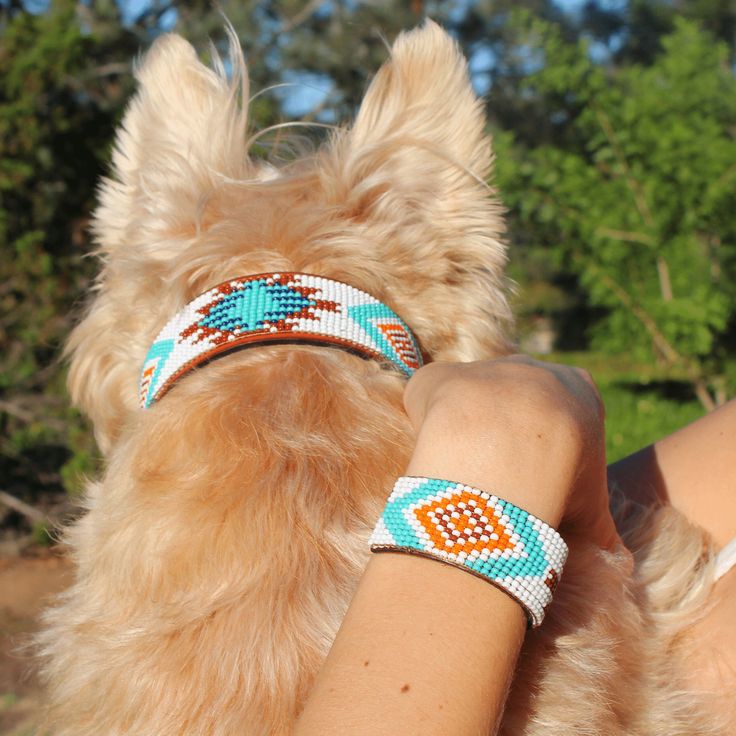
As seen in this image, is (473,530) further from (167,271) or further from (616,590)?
(167,271)

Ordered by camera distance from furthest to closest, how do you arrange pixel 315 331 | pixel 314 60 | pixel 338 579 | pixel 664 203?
pixel 314 60, pixel 664 203, pixel 315 331, pixel 338 579

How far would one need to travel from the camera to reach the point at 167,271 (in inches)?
80.0

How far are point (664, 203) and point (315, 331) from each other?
7125 mm

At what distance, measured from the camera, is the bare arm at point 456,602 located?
0.96m

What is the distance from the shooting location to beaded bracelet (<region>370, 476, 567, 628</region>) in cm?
106

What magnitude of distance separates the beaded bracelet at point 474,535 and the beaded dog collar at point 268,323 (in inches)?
25.3

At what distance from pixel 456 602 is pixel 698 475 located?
1284mm

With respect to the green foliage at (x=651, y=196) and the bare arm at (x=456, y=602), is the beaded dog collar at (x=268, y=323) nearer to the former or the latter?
the bare arm at (x=456, y=602)

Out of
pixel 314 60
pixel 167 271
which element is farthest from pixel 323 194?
pixel 314 60

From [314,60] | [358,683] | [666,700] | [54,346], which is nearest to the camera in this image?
[358,683]

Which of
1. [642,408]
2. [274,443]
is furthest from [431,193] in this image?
[642,408]

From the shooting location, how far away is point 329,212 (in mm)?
2004

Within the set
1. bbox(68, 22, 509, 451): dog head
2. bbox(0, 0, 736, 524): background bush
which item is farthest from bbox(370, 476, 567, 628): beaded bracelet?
bbox(0, 0, 736, 524): background bush

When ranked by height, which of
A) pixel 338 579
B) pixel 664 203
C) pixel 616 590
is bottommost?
pixel 664 203
